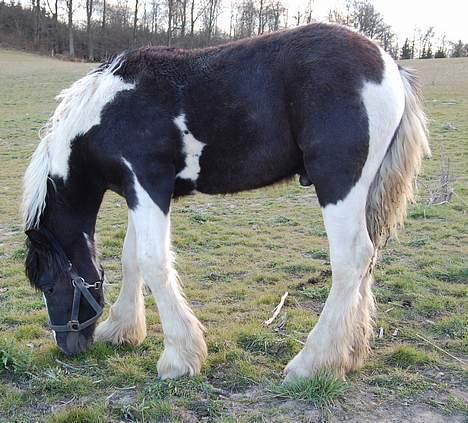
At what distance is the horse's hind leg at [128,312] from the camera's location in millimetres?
3715

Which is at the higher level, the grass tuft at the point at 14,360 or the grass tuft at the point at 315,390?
the grass tuft at the point at 315,390

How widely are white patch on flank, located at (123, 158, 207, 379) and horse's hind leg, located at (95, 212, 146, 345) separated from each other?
50 cm

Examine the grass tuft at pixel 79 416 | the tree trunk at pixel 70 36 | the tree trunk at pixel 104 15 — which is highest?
the tree trunk at pixel 104 15

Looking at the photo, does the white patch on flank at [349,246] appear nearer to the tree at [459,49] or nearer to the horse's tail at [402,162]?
the horse's tail at [402,162]

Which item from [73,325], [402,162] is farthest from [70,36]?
[402,162]

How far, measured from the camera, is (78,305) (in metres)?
3.43

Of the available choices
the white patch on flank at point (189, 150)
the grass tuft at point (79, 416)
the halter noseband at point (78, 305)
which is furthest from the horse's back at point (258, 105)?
the grass tuft at point (79, 416)

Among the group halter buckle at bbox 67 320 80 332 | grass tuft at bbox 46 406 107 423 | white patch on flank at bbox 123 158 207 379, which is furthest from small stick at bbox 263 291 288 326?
grass tuft at bbox 46 406 107 423

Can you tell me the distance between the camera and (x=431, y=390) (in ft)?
10.2

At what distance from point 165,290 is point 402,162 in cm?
162

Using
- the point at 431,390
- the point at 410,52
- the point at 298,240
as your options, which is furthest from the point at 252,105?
the point at 410,52

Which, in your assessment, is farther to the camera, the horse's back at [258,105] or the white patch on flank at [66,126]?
the white patch on flank at [66,126]

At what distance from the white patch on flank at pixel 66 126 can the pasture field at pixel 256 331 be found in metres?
1.03

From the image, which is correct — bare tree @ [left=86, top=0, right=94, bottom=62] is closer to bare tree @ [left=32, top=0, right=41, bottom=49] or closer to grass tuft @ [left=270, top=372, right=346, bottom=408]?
bare tree @ [left=32, top=0, right=41, bottom=49]
